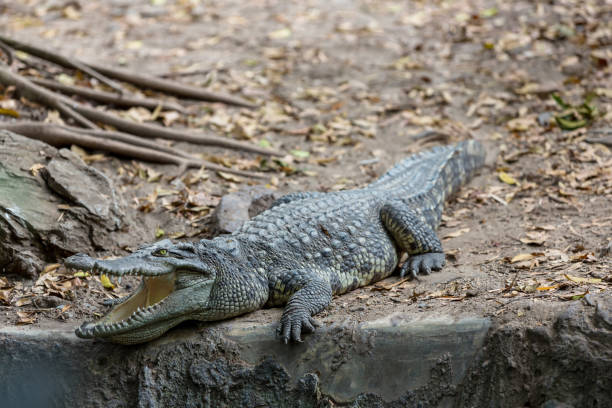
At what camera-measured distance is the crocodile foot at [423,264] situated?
17.0 feet

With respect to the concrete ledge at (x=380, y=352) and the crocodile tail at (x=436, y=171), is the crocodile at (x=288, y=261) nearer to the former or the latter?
the crocodile tail at (x=436, y=171)

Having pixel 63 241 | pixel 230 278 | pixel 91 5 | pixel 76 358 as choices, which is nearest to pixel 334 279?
pixel 230 278

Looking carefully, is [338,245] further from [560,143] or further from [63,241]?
[560,143]

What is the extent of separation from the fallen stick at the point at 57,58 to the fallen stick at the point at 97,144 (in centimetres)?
148

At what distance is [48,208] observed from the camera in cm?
544

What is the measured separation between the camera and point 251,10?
11.6 meters

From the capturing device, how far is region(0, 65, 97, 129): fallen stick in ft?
23.9

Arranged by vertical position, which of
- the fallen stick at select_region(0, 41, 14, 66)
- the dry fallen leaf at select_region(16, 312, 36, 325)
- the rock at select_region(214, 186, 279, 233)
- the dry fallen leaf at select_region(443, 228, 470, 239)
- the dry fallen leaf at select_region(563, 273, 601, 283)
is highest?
the fallen stick at select_region(0, 41, 14, 66)

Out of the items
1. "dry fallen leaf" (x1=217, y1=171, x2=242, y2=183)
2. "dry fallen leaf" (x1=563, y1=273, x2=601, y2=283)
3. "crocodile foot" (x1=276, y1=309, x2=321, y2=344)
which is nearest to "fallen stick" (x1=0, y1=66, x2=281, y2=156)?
"dry fallen leaf" (x1=217, y1=171, x2=242, y2=183)

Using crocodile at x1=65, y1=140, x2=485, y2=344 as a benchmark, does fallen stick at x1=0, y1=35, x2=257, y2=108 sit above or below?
above

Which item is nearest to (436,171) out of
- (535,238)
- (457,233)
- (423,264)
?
(457,233)

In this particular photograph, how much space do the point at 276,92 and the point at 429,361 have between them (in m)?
5.79

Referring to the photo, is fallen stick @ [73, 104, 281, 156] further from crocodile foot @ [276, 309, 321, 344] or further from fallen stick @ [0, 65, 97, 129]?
crocodile foot @ [276, 309, 321, 344]

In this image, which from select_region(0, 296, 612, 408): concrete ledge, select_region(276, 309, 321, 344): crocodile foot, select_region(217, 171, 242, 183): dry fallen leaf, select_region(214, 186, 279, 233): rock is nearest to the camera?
select_region(0, 296, 612, 408): concrete ledge
